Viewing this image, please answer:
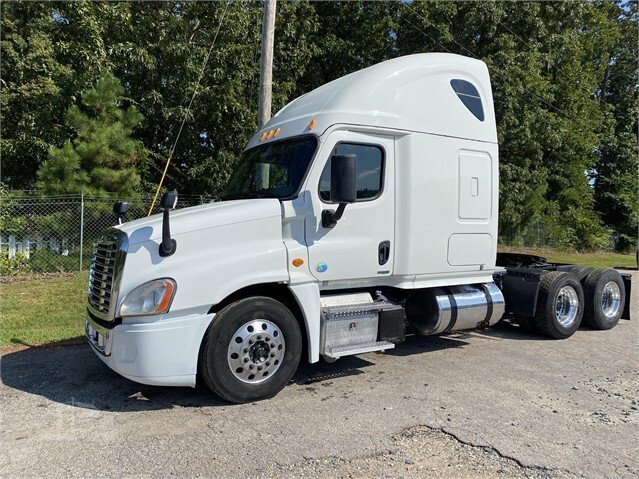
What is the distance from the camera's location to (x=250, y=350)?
4.62 metres

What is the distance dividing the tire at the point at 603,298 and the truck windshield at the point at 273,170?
5.45 meters

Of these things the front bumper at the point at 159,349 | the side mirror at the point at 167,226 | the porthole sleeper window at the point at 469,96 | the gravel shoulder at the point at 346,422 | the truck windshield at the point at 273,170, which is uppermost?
the porthole sleeper window at the point at 469,96

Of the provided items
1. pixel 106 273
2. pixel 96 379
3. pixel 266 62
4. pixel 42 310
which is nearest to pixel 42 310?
pixel 42 310

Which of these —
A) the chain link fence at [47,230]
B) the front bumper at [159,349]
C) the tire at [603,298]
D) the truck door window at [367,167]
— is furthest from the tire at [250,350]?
the chain link fence at [47,230]

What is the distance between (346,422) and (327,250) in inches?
65.6

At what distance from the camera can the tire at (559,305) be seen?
707 cm

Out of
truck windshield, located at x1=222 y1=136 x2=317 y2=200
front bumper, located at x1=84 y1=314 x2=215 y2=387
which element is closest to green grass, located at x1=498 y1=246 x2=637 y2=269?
truck windshield, located at x1=222 y1=136 x2=317 y2=200

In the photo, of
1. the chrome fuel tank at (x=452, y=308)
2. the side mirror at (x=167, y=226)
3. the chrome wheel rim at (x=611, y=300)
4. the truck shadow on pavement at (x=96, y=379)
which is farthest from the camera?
the chrome wheel rim at (x=611, y=300)

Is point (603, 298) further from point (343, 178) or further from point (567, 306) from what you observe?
point (343, 178)

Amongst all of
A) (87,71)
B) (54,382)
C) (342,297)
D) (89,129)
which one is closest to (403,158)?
(342,297)

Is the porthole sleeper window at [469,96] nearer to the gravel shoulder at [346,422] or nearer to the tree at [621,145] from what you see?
the gravel shoulder at [346,422]

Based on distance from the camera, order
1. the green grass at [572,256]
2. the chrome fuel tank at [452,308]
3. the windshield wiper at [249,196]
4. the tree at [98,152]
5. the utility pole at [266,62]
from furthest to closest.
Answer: the green grass at [572,256], the tree at [98,152], the utility pole at [266,62], the chrome fuel tank at [452,308], the windshield wiper at [249,196]

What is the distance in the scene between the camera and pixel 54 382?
5172mm

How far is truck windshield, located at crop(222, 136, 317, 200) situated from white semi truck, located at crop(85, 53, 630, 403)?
0.02 metres
